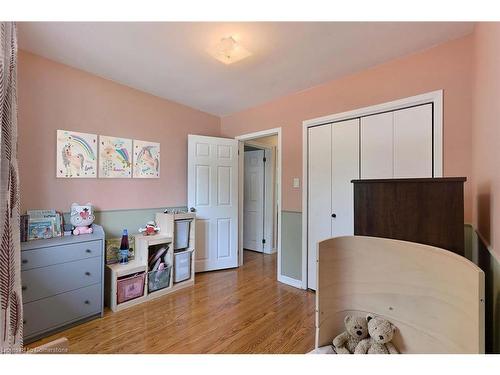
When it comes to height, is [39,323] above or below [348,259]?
below

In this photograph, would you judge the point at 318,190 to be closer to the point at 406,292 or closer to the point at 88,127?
the point at 406,292

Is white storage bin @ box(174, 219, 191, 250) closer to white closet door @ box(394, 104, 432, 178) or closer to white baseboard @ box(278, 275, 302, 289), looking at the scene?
white baseboard @ box(278, 275, 302, 289)

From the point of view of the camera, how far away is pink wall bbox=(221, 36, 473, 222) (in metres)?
1.69

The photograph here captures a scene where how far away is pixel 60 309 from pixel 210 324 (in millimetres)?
1172

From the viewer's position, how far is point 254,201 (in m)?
4.39

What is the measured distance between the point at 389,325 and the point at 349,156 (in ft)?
5.49

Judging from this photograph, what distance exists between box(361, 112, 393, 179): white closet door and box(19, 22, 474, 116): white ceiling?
0.51m

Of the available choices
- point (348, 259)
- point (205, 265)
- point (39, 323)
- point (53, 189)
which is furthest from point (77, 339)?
point (348, 259)

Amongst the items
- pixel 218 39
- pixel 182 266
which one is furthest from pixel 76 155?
pixel 218 39

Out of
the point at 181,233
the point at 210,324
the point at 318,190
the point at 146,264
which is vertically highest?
the point at 318,190

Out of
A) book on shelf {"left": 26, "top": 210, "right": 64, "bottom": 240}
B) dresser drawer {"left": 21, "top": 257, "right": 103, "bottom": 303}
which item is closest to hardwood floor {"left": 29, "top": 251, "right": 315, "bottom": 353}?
dresser drawer {"left": 21, "top": 257, "right": 103, "bottom": 303}

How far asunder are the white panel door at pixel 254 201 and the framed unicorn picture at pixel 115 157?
232cm
